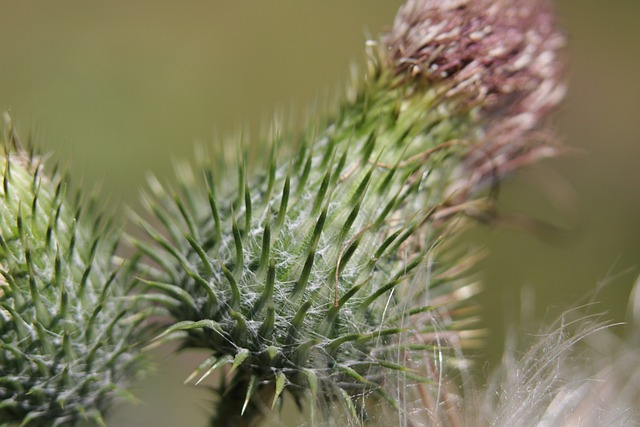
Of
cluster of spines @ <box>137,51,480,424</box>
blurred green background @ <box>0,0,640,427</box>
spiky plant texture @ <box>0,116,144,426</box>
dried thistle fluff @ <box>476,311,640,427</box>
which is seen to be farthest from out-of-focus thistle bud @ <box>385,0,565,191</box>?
blurred green background @ <box>0,0,640,427</box>

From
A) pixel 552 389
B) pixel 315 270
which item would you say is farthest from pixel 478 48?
pixel 552 389

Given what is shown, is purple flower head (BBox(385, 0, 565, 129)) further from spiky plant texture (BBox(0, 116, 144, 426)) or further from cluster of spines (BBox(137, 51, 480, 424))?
spiky plant texture (BBox(0, 116, 144, 426))

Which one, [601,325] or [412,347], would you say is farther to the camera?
[601,325]

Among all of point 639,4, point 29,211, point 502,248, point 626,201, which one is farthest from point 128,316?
point 639,4

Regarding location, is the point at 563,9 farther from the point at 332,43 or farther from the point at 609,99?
the point at 332,43

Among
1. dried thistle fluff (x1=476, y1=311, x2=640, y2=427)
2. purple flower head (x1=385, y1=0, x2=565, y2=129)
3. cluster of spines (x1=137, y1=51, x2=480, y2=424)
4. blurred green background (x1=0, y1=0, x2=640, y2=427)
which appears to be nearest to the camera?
cluster of spines (x1=137, y1=51, x2=480, y2=424)

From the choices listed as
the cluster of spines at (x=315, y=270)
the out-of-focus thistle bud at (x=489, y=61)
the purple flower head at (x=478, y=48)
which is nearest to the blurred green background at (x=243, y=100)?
the out-of-focus thistle bud at (x=489, y=61)

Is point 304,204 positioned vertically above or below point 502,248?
above
